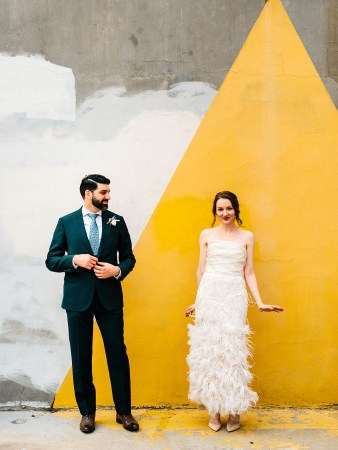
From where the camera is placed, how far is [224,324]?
404 cm

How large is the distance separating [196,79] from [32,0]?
1.55 metres

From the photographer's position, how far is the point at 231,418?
13.7ft

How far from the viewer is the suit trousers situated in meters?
4.09

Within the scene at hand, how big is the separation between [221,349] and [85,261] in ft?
3.84

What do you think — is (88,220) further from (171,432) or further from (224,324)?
(171,432)

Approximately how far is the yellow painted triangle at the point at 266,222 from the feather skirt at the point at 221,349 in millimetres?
580

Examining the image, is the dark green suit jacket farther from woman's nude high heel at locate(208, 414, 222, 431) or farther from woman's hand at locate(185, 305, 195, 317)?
woman's nude high heel at locate(208, 414, 222, 431)

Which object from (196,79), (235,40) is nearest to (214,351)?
(196,79)

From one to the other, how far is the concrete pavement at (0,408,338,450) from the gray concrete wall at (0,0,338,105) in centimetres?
265

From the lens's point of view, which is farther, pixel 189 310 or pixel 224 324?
pixel 189 310

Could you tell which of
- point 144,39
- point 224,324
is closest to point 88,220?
point 224,324

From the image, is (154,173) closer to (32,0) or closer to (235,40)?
(235,40)

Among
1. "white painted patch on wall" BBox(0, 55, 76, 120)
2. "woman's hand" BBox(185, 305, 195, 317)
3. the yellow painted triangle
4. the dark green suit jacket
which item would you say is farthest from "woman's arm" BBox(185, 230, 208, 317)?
"white painted patch on wall" BBox(0, 55, 76, 120)

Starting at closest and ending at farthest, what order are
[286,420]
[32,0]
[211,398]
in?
[211,398]
[286,420]
[32,0]
